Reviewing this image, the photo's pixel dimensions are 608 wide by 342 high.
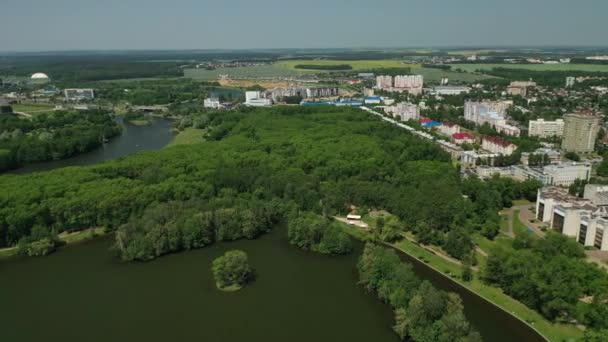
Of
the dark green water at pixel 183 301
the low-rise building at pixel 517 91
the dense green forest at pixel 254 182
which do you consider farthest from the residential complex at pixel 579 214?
the low-rise building at pixel 517 91

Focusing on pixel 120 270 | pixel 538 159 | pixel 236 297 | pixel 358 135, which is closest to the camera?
pixel 236 297

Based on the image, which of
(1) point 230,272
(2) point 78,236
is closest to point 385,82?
(2) point 78,236

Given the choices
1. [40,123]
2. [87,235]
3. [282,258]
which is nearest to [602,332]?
[282,258]

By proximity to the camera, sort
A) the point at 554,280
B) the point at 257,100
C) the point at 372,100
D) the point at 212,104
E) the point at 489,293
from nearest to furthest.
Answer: the point at 554,280 < the point at 489,293 < the point at 212,104 < the point at 372,100 < the point at 257,100

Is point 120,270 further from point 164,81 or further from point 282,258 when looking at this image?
point 164,81

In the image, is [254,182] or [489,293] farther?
[254,182]

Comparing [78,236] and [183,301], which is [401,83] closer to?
[78,236]

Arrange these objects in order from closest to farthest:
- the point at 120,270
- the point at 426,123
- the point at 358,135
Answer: the point at 120,270 < the point at 358,135 < the point at 426,123
